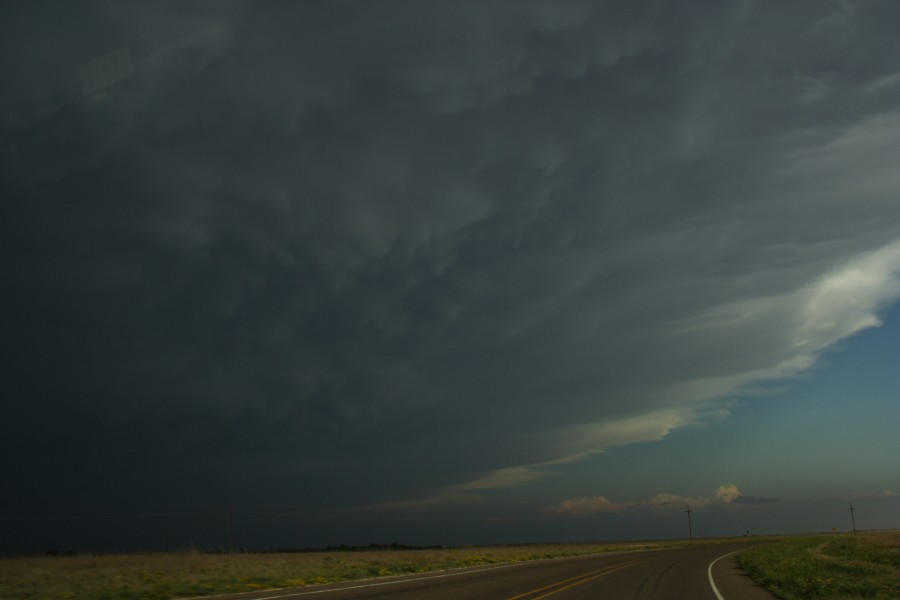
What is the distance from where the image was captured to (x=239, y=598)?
18328 mm

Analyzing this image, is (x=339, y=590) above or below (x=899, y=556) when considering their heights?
above

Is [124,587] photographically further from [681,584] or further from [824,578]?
[824,578]

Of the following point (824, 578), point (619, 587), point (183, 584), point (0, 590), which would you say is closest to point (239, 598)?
point (183, 584)

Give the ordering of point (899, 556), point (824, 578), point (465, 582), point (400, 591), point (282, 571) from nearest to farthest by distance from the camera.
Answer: point (400, 591) < point (465, 582) < point (824, 578) < point (282, 571) < point (899, 556)

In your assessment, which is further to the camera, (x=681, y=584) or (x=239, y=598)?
(x=681, y=584)

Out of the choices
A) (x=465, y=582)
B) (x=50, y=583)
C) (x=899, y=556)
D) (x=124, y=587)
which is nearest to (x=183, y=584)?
(x=124, y=587)

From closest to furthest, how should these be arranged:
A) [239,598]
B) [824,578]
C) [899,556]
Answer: [239,598] → [824,578] → [899,556]

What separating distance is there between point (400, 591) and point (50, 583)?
43.8ft

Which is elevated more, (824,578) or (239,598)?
(239,598)

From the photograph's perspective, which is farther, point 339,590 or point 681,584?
point 681,584

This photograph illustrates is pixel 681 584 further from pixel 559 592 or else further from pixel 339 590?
pixel 339 590

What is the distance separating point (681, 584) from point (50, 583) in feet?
78.3

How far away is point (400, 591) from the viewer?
2086cm

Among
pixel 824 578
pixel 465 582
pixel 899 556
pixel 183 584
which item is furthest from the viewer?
pixel 899 556
